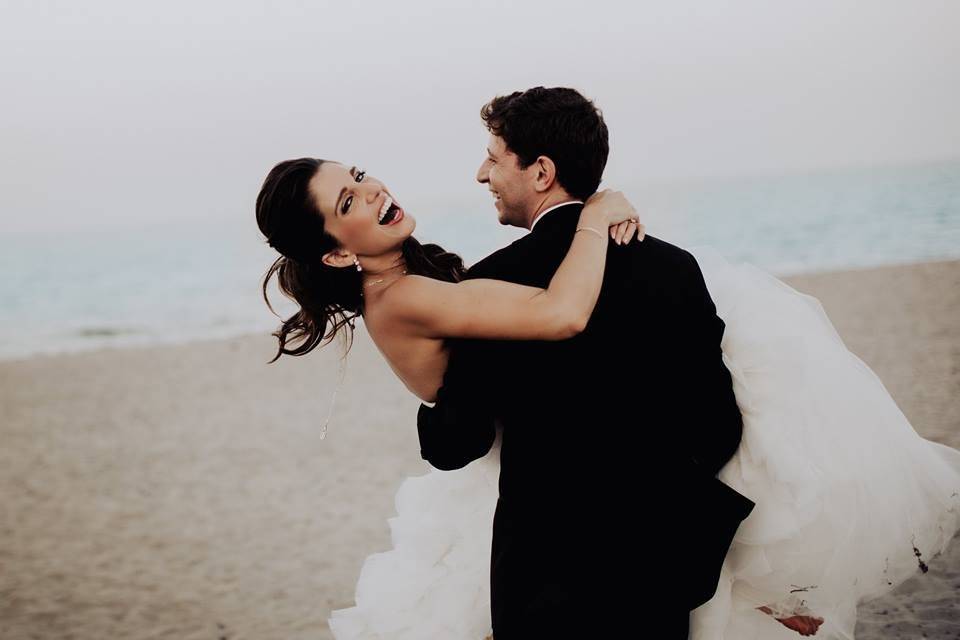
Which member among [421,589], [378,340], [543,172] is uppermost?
[543,172]

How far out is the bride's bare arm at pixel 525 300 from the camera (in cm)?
224

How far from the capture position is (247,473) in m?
9.47

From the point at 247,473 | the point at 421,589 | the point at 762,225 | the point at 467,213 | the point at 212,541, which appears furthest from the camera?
the point at 467,213

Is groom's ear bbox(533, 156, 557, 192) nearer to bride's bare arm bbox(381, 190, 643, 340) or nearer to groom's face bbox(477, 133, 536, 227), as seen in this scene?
groom's face bbox(477, 133, 536, 227)

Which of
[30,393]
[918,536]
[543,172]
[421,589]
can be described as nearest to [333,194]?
[543,172]

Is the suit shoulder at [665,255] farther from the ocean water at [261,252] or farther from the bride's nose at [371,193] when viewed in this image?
the ocean water at [261,252]

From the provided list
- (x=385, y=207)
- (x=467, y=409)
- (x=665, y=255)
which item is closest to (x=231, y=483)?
(x=385, y=207)

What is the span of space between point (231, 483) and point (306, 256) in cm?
699

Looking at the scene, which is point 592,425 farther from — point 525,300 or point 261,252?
point 261,252

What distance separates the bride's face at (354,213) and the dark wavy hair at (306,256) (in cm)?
3

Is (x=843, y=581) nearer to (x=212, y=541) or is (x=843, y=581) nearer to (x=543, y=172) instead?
(x=543, y=172)

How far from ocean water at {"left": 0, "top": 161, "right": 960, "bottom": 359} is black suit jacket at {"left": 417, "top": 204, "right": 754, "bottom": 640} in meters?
9.97

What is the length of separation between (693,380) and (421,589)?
4.60ft

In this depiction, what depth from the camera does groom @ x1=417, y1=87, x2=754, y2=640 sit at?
232 cm
